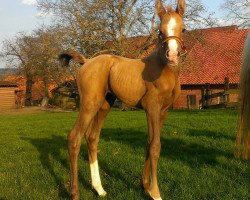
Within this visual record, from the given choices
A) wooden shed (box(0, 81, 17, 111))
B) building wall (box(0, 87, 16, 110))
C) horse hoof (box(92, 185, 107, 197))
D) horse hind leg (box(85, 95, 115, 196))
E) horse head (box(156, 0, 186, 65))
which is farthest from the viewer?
wooden shed (box(0, 81, 17, 111))

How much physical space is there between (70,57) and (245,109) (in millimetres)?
2435

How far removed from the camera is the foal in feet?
13.3

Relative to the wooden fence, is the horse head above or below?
above

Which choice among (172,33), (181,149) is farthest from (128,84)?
(181,149)

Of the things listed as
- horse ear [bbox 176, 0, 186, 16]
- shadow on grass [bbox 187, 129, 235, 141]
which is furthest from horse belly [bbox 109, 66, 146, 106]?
shadow on grass [bbox 187, 129, 235, 141]

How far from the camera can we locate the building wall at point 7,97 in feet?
Result: 152

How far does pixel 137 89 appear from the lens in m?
4.45

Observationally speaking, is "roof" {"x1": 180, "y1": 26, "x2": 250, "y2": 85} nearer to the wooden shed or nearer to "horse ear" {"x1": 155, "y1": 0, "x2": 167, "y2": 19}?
the wooden shed

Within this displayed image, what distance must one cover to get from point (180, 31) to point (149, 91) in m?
0.77

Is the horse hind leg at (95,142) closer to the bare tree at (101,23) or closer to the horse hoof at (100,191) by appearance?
the horse hoof at (100,191)

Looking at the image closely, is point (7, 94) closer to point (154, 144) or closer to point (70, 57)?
point (70, 57)

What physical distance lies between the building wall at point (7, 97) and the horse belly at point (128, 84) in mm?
43616

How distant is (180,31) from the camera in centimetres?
401

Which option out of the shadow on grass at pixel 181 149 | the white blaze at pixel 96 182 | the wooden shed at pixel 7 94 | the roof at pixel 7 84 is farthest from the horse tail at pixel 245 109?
the roof at pixel 7 84
